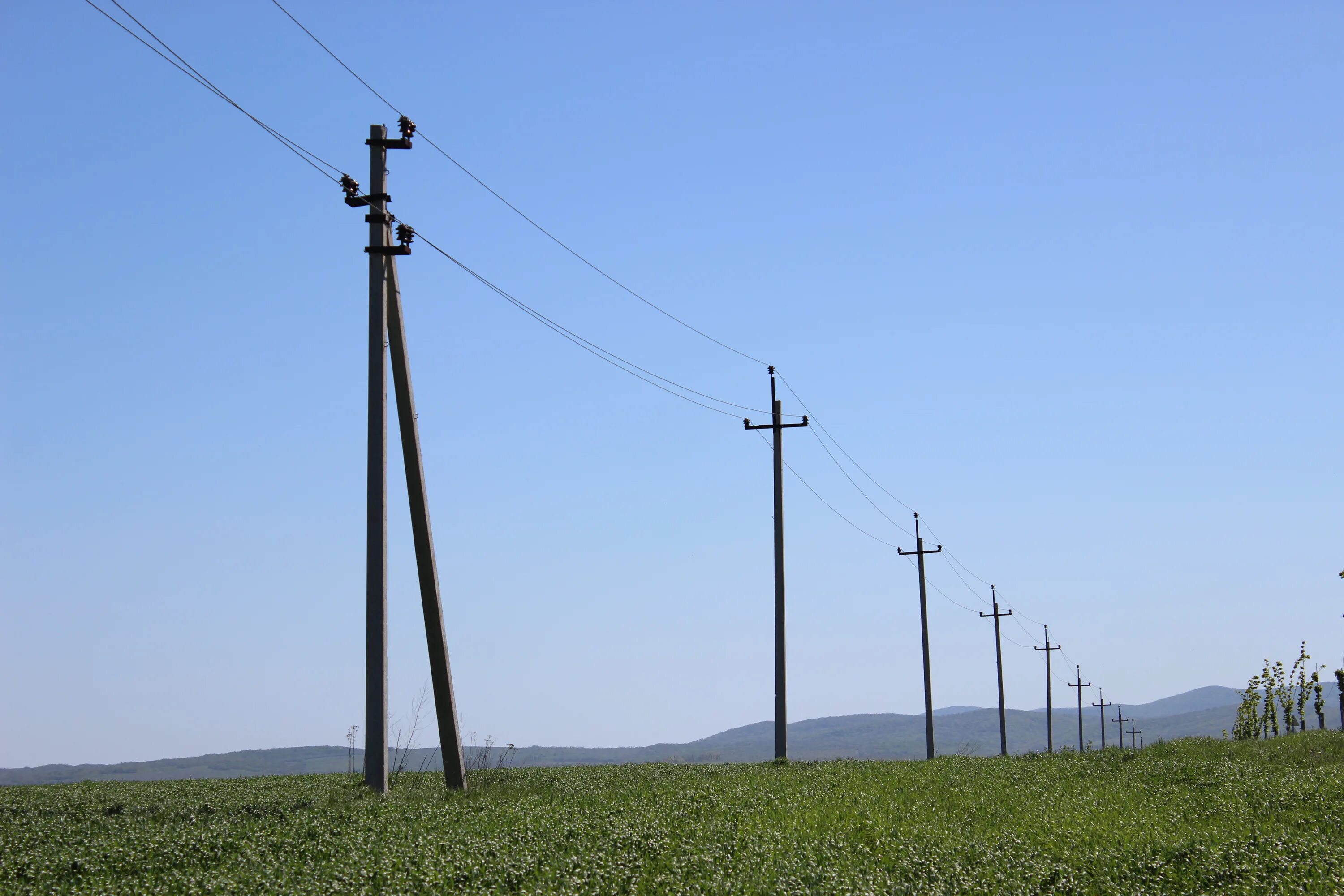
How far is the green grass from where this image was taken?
12422mm

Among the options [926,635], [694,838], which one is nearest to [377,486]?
[694,838]

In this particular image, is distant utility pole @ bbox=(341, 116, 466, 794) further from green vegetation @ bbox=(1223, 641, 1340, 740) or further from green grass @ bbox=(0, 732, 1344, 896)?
green vegetation @ bbox=(1223, 641, 1340, 740)

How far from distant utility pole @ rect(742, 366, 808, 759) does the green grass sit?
38.0 ft

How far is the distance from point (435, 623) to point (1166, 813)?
1222cm

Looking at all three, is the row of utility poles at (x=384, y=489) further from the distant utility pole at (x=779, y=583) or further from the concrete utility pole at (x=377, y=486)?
the distant utility pole at (x=779, y=583)

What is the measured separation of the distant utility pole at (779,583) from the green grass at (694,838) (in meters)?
11.6

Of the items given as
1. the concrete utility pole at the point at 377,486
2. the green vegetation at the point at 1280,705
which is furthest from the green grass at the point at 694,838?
the green vegetation at the point at 1280,705

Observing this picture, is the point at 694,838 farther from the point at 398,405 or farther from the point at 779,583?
the point at 779,583

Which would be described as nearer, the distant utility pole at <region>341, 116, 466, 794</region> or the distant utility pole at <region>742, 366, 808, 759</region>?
the distant utility pole at <region>341, 116, 466, 794</region>

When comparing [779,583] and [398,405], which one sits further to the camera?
[779,583]

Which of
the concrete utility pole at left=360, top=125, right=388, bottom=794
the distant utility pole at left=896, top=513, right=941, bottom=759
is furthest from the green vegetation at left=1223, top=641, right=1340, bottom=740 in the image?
the concrete utility pole at left=360, top=125, right=388, bottom=794

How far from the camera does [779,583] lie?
3609cm

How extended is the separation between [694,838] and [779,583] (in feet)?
70.3

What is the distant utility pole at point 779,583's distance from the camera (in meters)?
35.2
